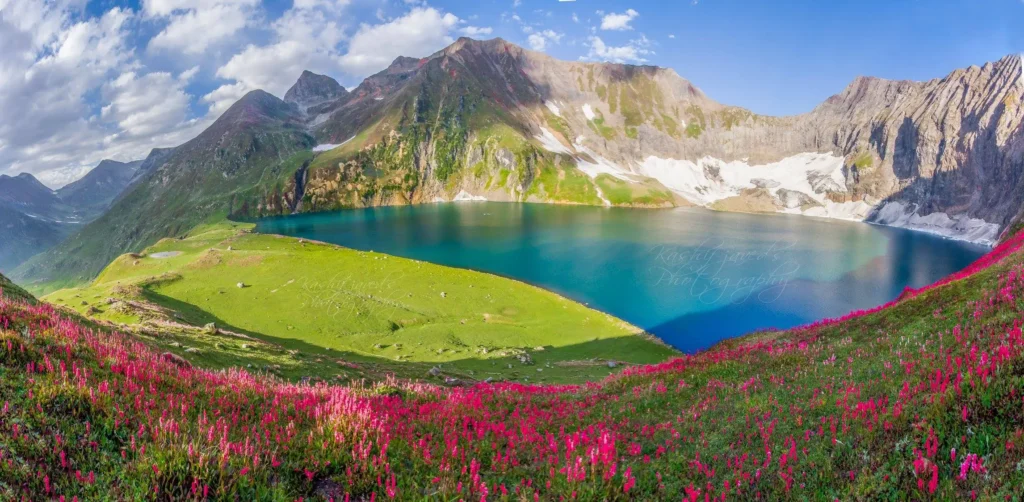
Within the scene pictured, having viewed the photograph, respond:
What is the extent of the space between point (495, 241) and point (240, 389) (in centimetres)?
10911

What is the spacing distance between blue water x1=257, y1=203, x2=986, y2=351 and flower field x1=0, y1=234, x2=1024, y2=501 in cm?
4484

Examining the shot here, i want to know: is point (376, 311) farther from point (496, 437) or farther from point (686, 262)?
point (686, 262)

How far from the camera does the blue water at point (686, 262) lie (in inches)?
2537

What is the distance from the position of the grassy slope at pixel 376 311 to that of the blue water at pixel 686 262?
12617 mm

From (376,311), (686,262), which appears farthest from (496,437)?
(686,262)

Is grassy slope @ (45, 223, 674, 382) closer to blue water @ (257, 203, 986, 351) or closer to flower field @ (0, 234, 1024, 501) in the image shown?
flower field @ (0, 234, 1024, 501)

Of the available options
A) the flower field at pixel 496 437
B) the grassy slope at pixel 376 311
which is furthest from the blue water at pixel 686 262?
the flower field at pixel 496 437

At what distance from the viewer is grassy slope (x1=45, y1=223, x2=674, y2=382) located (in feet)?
115

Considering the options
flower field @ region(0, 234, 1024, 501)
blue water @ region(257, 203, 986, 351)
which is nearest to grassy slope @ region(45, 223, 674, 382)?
flower field @ region(0, 234, 1024, 501)

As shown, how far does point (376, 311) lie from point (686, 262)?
232ft

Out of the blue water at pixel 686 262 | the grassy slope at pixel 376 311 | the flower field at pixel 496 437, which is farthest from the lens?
the blue water at pixel 686 262

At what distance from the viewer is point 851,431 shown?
747 cm

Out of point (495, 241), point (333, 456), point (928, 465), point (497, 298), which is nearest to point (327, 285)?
point (497, 298)

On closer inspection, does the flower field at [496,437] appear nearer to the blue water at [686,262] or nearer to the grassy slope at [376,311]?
the grassy slope at [376,311]
